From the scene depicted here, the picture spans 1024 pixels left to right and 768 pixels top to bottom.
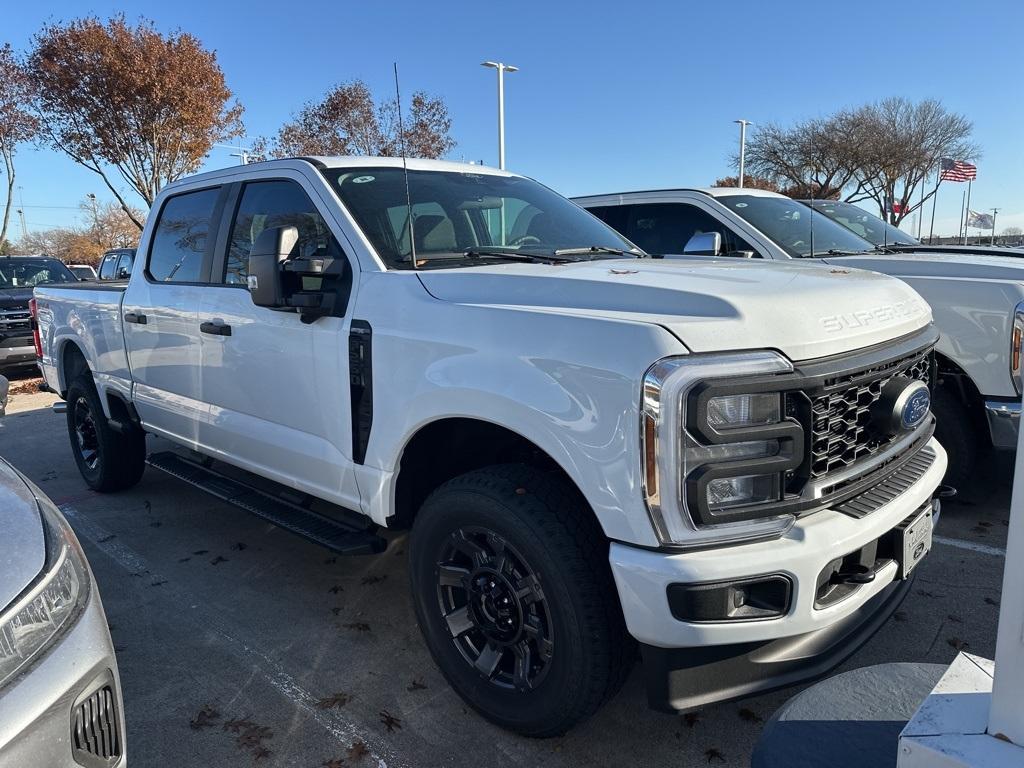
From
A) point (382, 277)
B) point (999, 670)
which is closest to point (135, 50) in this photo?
point (382, 277)

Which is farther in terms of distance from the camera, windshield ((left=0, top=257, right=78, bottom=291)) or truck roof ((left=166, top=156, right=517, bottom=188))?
windshield ((left=0, top=257, right=78, bottom=291))

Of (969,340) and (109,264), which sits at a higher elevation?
(109,264)

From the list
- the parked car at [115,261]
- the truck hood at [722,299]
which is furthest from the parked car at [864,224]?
the parked car at [115,261]

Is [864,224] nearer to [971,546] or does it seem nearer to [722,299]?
[971,546]

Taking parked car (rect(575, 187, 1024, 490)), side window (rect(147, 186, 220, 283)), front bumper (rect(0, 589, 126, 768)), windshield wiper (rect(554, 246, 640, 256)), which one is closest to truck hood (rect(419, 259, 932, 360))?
windshield wiper (rect(554, 246, 640, 256))

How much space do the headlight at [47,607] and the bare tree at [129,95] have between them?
1612 cm

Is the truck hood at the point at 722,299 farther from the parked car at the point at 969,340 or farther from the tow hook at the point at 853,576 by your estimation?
the parked car at the point at 969,340

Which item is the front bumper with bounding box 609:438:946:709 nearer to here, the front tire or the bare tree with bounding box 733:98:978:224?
the front tire

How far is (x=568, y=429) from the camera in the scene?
220 centimetres

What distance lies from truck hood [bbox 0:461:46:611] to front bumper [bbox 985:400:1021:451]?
453cm

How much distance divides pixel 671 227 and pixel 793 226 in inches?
37.8

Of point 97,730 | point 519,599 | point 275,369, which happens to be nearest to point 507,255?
point 275,369

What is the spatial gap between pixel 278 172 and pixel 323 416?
4.26ft

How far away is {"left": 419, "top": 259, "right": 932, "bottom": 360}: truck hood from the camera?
214cm
